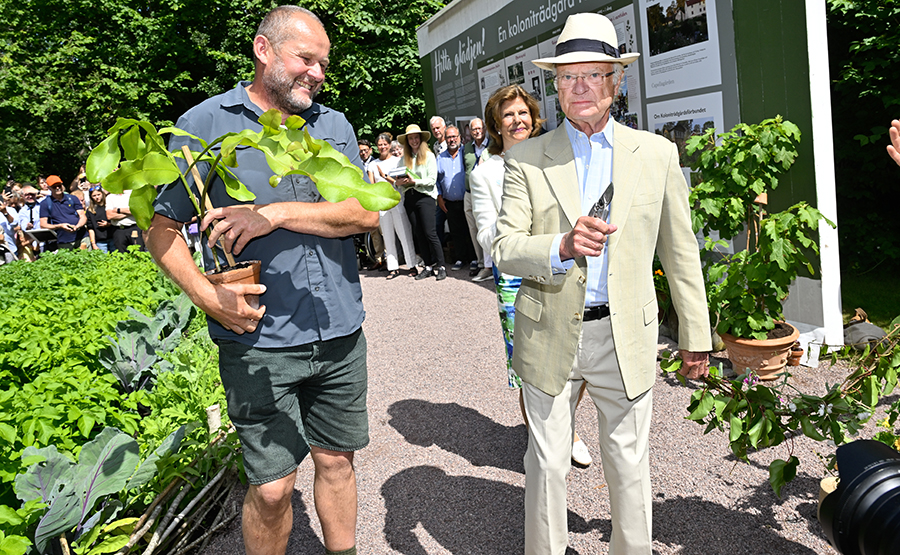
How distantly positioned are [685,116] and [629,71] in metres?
0.89

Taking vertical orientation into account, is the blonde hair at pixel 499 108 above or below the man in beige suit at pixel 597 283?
above

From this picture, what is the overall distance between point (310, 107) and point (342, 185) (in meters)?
0.85

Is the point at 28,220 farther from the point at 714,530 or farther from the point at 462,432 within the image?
the point at 714,530

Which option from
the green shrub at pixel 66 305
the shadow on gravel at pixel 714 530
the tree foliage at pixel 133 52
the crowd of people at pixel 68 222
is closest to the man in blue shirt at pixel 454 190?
the green shrub at pixel 66 305

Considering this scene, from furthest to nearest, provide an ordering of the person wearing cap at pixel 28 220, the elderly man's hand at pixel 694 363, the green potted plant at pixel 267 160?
the person wearing cap at pixel 28 220 → the elderly man's hand at pixel 694 363 → the green potted plant at pixel 267 160

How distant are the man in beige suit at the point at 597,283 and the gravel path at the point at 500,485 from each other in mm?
732

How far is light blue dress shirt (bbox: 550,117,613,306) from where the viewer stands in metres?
2.41

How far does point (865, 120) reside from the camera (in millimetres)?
6859

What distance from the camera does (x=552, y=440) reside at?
245 cm

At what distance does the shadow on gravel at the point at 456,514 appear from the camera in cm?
Answer: 317

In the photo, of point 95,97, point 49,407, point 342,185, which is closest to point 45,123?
point 95,97

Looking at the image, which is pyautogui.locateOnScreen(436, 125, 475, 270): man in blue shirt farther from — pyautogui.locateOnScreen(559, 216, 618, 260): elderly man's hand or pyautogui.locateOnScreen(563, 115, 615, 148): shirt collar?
pyautogui.locateOnScreen(559, 216, 618, 260): elderly man's hand

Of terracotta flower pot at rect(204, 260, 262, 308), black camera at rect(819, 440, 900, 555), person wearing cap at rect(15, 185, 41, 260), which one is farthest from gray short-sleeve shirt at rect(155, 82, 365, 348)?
person wearing cap at rect(15, 185, 41, 260)

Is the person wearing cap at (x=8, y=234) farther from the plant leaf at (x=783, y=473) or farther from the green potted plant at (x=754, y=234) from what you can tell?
the plant leaf at (x=783, y=473)
